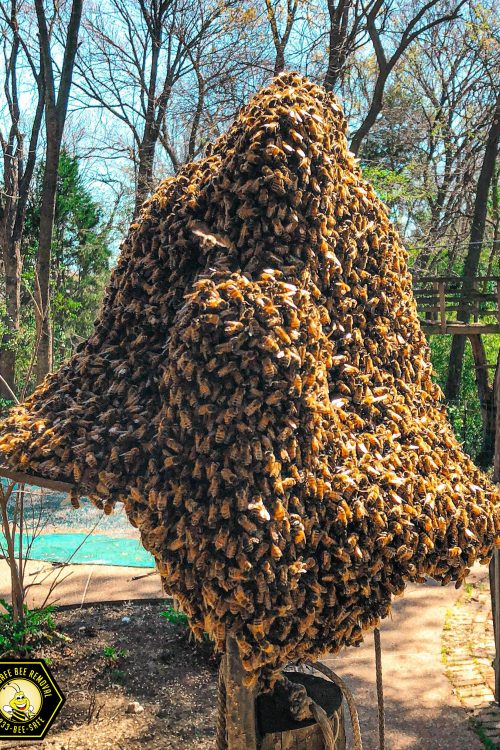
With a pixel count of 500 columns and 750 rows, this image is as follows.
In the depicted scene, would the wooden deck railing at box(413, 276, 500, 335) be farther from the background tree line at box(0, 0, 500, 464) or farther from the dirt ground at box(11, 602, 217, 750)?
the dirt ground at box(11, 602, 217, 750)

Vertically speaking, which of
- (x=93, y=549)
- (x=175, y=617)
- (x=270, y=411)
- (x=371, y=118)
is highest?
(x=371, y=118)

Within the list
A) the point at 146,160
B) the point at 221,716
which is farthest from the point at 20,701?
the point at 146,160

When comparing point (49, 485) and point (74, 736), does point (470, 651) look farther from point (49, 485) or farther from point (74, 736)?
point (49, 485)

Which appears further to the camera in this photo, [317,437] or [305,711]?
[305,711]

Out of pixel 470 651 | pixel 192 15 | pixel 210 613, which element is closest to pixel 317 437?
pixel 210 613

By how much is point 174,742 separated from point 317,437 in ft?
10.8

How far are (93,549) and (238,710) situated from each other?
10.0 m

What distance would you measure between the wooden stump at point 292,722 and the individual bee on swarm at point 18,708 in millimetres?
1815

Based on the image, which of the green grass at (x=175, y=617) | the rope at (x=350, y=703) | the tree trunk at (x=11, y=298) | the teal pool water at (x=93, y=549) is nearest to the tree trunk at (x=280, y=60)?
the tree trunk at (x=11, y=298)

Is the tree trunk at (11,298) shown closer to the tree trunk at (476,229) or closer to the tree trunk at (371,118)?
the tree trunk at (371,118)

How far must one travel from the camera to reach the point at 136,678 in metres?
5.25

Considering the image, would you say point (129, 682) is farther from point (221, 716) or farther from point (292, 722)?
point (292, 722)

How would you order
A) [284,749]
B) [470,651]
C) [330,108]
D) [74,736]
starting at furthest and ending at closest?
[470,651], [74,736], [330,108], [284,749]

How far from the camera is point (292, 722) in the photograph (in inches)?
89.7
